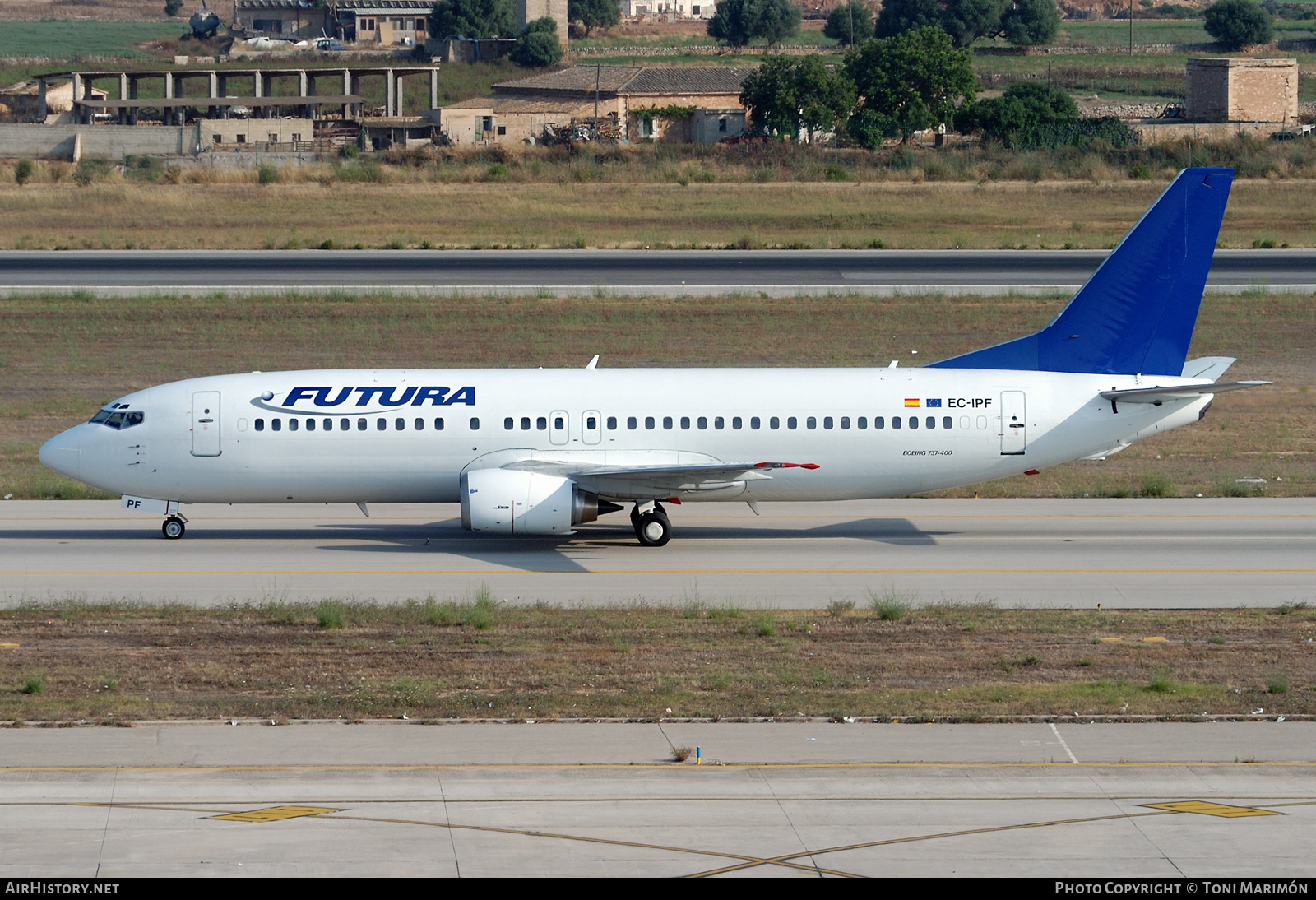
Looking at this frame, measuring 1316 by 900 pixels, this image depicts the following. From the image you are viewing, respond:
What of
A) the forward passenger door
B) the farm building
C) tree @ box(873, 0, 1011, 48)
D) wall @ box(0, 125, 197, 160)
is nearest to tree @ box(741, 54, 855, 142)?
the farm building

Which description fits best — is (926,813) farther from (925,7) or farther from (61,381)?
(925,7)

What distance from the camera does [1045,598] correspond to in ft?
85.0

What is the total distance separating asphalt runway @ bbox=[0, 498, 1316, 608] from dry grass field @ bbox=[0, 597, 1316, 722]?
1.56 metres

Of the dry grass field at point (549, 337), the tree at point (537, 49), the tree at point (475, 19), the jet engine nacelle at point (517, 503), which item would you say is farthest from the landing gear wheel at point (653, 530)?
the tree at point (475, 19)

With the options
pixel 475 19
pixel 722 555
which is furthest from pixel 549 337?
pixel 475 19

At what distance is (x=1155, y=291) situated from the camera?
100 feet

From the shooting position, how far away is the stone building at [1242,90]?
13375 cm

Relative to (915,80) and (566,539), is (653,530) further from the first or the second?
(915,80)

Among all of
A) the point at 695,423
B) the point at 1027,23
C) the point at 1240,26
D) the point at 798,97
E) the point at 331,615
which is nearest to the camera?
the point at 331,615

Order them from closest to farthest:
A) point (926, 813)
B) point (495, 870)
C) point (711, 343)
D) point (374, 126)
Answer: point (495, 870)
point (926, 813)
point (711, 343)
point (374, 126)

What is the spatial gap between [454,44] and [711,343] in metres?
136

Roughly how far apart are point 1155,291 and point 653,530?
11.2 metres

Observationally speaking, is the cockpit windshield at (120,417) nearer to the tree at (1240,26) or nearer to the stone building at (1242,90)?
the stone building at (1242,90)
